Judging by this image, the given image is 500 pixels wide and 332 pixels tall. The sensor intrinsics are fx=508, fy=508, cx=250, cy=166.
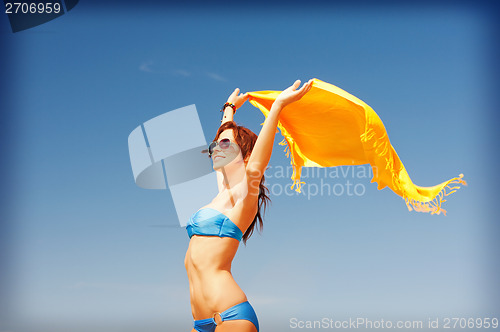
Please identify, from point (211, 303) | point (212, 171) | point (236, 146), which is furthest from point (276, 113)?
point (211, 303)

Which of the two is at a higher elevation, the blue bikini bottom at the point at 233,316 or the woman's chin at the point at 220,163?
the woman's chin at the point at 220,163

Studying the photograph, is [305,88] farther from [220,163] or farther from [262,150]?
[220,163]

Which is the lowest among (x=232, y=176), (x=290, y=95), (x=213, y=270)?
(x=213, y=270)

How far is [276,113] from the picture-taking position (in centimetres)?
372

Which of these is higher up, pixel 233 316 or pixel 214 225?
pixel 214 225

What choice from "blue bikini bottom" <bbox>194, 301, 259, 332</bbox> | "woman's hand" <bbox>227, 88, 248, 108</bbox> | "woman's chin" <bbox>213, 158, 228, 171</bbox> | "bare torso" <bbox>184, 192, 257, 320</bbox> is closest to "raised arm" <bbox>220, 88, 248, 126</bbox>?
"woman's hand" <bbox>227, 88, 248, 108</bbox>

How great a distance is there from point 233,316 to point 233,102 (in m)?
2.02

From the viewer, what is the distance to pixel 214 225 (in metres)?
3.61

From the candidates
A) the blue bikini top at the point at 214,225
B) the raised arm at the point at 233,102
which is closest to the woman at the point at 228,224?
the blue bikini top at the point at 214,225

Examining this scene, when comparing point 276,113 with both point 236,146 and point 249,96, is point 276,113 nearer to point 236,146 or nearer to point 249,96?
point 236,146

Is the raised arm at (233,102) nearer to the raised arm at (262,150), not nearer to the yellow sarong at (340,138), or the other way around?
the yellow sarong at (340,138)

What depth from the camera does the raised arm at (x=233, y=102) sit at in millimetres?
4461

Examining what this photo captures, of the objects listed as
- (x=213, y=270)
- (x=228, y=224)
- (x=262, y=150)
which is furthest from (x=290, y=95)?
A: (x=213, y=270)

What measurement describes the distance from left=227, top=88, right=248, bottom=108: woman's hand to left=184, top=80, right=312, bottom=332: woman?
22.8 inches
